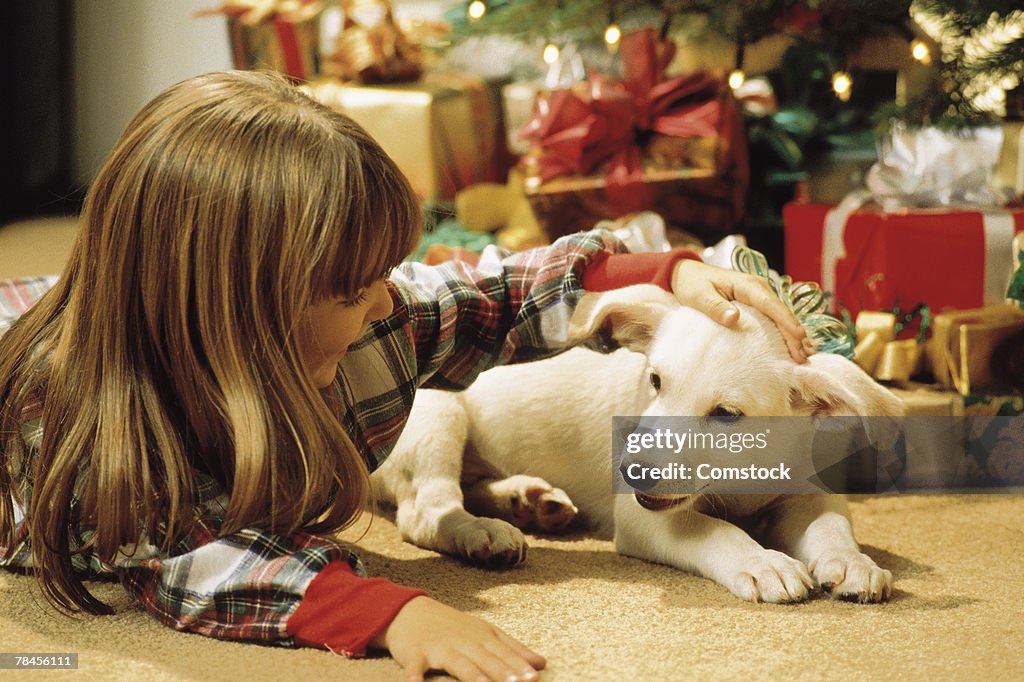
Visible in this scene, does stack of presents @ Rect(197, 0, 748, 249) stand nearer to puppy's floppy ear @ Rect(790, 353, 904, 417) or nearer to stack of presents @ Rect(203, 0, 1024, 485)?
stack of presents @ Rect(203, 0, 1024, 485)

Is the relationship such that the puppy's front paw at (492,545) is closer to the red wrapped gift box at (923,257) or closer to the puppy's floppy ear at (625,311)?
the puppy's floppy ear at (625,311)

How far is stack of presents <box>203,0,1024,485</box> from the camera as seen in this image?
156 centimetres

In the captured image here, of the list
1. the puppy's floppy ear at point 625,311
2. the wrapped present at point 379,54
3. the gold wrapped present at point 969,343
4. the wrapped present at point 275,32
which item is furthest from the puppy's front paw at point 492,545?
the wrapped present at point 275,32

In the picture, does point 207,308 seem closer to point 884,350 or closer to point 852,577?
point 852,577

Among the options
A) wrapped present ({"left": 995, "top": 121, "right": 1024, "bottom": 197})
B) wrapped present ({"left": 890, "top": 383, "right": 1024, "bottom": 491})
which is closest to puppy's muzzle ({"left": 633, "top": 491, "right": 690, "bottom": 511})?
wrapped present ({"left": 890, "top": 383, "right": 1024, "bottom": 491})

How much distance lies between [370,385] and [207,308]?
290 mm

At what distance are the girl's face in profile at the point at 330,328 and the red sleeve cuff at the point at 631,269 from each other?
0.33 m

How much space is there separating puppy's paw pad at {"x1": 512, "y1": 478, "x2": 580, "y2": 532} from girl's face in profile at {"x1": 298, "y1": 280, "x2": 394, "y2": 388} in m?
0.39

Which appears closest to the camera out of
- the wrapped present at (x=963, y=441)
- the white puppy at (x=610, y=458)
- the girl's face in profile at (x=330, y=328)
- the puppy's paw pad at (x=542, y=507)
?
the girl's face in profile at (x=330, y=328)

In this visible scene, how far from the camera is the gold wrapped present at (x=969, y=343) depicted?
1.52 meters

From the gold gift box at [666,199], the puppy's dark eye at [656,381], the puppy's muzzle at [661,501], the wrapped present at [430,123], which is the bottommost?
the puppy's muzzle at [661,501]

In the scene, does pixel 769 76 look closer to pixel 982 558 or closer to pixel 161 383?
pixel 982 558

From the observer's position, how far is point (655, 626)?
105 centimetres

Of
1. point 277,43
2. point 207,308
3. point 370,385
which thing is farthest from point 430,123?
point 207,308
